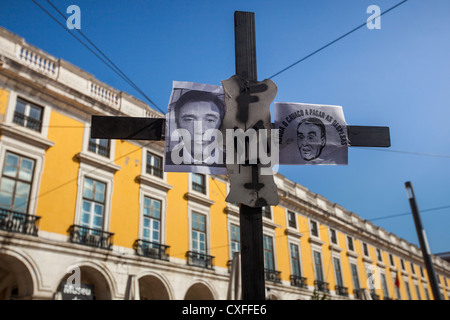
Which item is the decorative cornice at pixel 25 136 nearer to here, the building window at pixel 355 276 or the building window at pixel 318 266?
the building window at pixel 318 266

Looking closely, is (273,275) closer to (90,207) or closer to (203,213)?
(203,213)

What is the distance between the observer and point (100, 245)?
48.9 feet

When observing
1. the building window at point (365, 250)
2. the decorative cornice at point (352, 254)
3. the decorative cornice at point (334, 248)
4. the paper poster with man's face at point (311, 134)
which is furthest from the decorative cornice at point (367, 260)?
the paper poster with man's face at point (311, 134)

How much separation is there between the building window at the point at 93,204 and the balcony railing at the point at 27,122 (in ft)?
8.41

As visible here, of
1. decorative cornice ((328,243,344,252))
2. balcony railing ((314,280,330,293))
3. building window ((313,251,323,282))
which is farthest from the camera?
decorative cornice ((328,243,344,252))

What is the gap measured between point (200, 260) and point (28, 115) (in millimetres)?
9598

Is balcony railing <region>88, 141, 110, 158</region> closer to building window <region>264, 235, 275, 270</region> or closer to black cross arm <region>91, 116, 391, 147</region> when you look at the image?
building window <region>264, 235, 275, 270</region>

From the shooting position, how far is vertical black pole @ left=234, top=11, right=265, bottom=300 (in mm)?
2162

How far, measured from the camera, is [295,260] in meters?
25.5

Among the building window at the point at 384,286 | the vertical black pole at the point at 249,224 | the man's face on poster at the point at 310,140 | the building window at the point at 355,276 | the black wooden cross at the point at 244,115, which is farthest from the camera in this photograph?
the building window at the point at 384,286

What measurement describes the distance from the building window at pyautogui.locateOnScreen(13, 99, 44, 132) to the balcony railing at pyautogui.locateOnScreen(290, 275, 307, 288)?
16.8 metres

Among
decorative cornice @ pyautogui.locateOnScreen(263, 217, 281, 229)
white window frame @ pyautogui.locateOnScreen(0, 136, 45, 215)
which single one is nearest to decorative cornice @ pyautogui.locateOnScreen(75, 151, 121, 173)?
white window frame @ pyautogui.locateOnScreen(0, 136, 45, 215)

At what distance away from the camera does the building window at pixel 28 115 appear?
45.5 ft
